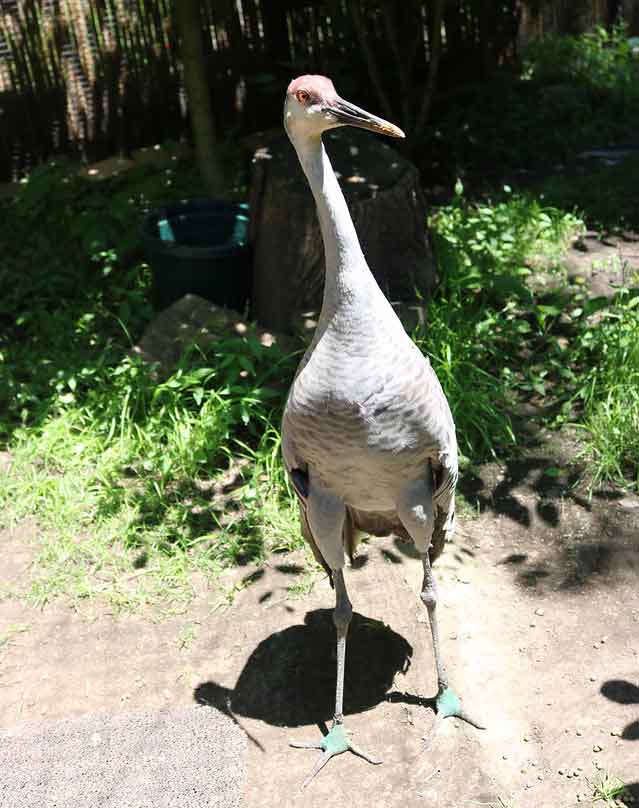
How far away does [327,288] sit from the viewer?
9.68 ft

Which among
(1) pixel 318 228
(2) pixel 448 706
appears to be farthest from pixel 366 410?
(1) pixel 318 228

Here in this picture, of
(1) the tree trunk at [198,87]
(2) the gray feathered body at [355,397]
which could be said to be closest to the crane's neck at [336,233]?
(2) the gray feathered body at [355,397]

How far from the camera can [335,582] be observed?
11.8 feet

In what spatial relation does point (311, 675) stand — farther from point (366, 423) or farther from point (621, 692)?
point (366, 423)

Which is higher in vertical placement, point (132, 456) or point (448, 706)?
point (132, 456)

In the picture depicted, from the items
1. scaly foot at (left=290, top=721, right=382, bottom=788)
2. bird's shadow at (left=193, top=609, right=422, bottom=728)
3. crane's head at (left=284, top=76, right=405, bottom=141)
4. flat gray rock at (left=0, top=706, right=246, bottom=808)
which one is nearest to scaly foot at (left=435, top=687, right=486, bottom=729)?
bird's shadow at (left=193, top=609, right=422, bottom=728)

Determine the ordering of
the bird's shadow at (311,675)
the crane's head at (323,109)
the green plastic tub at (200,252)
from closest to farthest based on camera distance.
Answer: the crane's head at (323,109) → the bird's shadow at (311,675) → the green plastic tub at (200,252)

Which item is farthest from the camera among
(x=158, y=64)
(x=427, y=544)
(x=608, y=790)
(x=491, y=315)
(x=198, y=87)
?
(x=158, y=64)

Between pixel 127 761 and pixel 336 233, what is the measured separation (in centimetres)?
220

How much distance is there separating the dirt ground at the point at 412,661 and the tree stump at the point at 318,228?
174cm

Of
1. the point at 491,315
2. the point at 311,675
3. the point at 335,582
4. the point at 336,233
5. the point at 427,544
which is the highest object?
the point at 336,233

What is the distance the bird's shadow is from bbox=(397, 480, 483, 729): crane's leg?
4.8 inches

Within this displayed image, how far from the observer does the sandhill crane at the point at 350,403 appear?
2887 mm

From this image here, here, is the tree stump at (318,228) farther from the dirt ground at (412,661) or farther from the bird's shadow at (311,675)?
the bird's shadow at (311,675)
